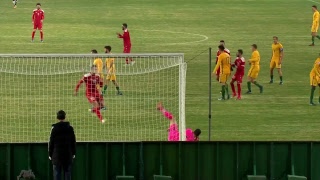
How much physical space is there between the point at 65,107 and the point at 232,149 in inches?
368

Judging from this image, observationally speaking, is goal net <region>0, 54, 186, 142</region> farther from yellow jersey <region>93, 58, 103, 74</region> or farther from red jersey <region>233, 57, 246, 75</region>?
red jersey <region>233, 57, 246, 75</region>

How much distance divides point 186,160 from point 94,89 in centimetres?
739

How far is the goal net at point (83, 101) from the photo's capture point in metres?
29.6

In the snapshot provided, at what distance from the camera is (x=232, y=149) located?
23906mm

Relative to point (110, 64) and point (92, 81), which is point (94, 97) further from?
point (110, 64)

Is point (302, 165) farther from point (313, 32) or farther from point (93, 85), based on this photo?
point (313, 32)

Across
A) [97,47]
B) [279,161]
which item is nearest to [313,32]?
[97,47]

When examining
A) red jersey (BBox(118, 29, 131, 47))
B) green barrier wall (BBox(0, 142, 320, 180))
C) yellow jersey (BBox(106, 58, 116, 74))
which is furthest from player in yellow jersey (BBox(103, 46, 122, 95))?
red jersey (BBox(118, 29, 131, 47))

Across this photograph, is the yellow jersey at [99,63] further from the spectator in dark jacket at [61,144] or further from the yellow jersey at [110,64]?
the spectator in dark jacket at [61,144]

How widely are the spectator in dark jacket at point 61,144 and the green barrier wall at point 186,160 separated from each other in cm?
104

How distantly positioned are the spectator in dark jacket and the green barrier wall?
1.04 metres

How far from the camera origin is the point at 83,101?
109 ft

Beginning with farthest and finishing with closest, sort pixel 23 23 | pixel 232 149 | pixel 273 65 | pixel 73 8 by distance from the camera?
1. pixel 73 8
2. pixel 23 23
3. pixel 273 65
4. pixel 232 149

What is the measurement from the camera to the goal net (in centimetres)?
2962
